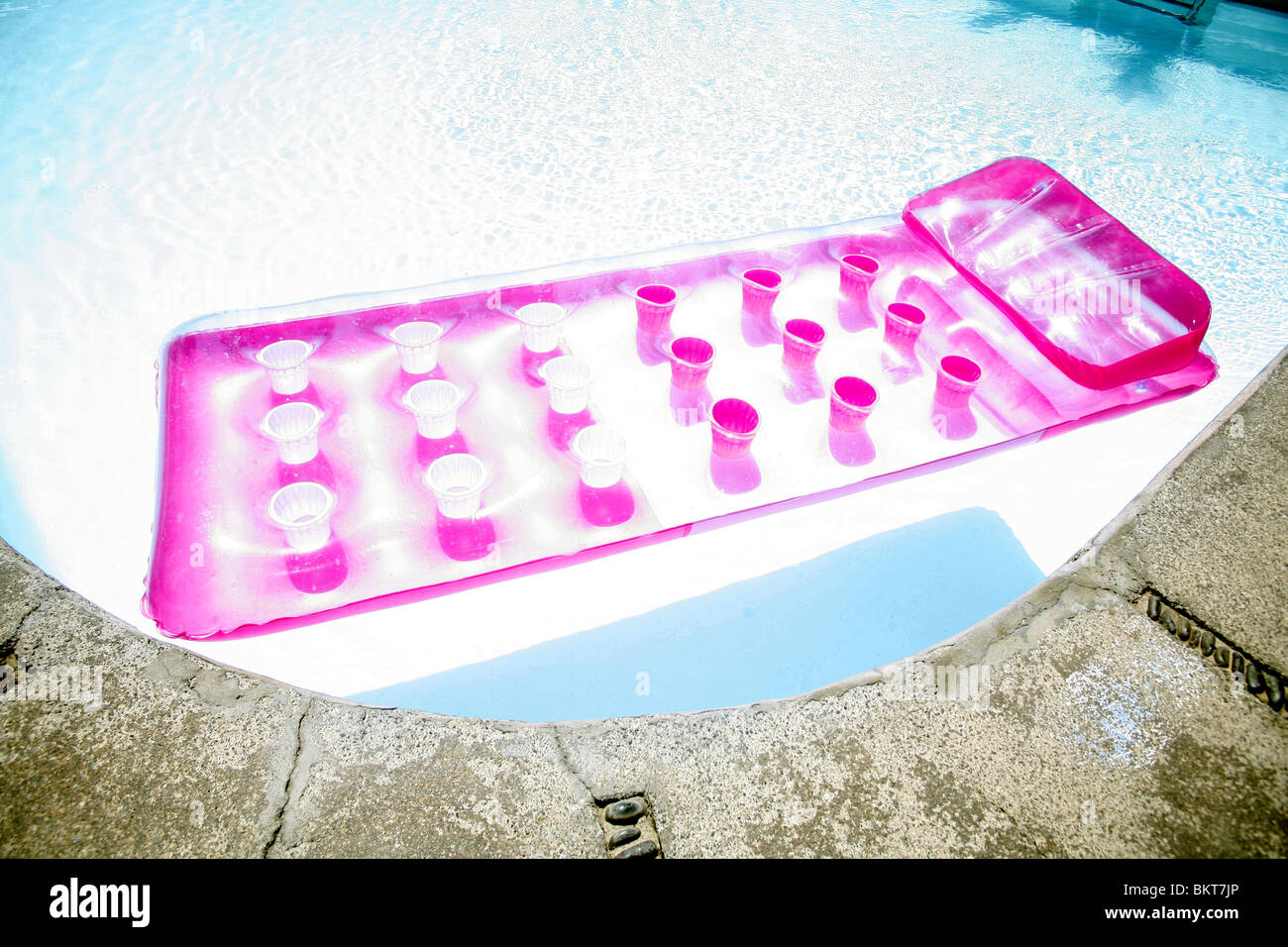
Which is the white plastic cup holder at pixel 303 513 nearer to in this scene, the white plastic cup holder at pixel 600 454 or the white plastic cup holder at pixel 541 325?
the white plastic cup holder at pixel 600 454

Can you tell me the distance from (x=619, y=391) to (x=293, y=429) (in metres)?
0.99

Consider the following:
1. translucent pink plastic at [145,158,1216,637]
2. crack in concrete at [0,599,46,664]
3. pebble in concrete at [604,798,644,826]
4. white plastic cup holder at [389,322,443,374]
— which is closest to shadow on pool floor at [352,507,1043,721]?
translucent pink plastic at [145,158,1216,637]

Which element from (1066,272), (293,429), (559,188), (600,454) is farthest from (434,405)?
(559,188)

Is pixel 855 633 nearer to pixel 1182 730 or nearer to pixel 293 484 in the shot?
pixel 1182 730

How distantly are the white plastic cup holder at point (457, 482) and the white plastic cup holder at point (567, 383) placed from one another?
1.10 ft

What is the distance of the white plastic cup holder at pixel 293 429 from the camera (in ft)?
6.57

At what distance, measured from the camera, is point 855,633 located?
2.26 metres

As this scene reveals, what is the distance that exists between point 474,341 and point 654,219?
6.75 ft

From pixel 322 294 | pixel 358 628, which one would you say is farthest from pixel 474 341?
pixel 322 294

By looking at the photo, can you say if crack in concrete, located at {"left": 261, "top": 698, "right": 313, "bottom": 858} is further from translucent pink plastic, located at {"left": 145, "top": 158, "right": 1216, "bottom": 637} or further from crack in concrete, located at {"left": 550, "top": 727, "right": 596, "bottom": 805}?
crack in concrete, located at {"left": 550, "top": 727, "right": 596, "bottom": 805}

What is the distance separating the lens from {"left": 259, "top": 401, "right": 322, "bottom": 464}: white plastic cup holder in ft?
6.57

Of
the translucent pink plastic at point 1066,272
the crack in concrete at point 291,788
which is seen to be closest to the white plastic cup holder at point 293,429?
the crack in concrete at point 291,788

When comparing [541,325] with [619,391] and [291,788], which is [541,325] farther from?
[291,788]

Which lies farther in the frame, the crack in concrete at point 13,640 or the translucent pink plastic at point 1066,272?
the translucent pink plastic at point 1066,272
